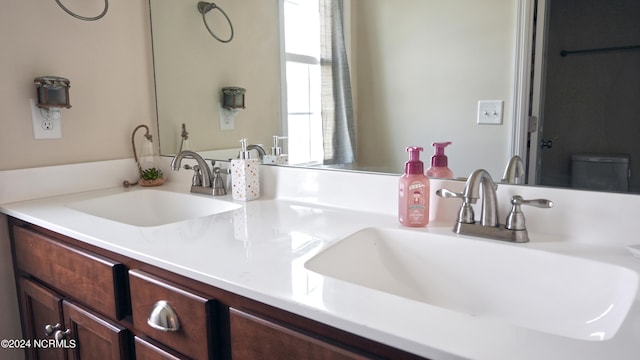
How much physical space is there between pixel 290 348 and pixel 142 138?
140cm

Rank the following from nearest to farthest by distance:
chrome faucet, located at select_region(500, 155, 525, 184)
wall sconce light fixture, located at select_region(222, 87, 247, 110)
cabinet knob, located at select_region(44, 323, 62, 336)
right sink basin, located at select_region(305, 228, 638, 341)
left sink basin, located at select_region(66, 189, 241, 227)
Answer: right sink basin, located at select_region(305, 228, 638, 341) < chrome faucet, located at select_region(500, 155, 525, 184) < cabinet knob, located at select_region(44, 323, 62, 336) < left sink basin, located at select_region(66, 189, 241, 227) < wall sconce light fixture, located at select_region(222, 87, 247, 110)

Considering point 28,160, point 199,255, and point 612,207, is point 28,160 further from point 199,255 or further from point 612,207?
point 612,207

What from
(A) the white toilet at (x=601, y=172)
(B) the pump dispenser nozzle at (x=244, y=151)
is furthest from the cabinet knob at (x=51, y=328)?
(A) the white toilet at (x=601, y=172)

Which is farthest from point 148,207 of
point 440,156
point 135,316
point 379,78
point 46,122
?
point 440,156

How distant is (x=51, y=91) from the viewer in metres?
1.41

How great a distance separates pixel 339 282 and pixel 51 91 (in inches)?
51.0

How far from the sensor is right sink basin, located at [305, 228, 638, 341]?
2.35 ft

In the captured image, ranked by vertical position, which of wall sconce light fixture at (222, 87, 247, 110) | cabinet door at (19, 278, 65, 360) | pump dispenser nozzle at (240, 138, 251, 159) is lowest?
cabinet door at (19, 278, 65, 360)

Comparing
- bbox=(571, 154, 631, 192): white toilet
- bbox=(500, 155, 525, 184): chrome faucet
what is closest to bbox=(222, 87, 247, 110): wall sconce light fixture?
bbox=(500, 155, 525, 184): chrome faucet

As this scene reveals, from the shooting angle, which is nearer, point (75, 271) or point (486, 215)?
point (486, 215)

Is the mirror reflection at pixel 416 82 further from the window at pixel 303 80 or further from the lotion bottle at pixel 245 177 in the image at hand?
the lotion bottle at pixel 245 177

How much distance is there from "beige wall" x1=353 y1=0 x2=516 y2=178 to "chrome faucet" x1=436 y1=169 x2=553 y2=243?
0.34 ft

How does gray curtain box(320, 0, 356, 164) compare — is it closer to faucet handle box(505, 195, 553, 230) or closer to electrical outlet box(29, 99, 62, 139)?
faucet handle box(505, 195, 553, 230)

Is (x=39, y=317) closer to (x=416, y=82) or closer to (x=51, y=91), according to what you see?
(x=51, y=91)
